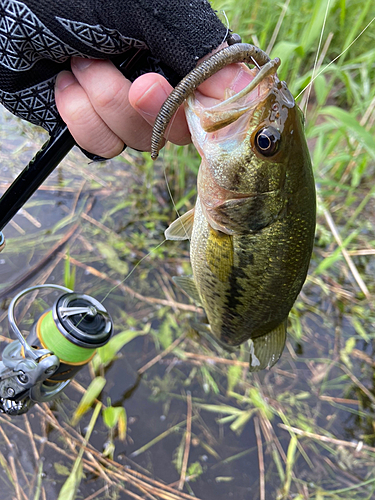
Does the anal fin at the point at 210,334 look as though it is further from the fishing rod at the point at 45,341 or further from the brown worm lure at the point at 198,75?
the brown worm lure at the point at 198,75

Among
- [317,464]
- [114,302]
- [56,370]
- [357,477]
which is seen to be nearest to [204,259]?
[56,370]

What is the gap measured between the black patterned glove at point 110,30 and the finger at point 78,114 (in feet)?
0.29

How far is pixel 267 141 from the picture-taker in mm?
950

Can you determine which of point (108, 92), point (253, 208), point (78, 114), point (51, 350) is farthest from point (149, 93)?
point (51, 350)

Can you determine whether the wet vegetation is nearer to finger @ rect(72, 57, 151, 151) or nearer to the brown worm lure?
finger @ rect(72, 57, 151, 151)

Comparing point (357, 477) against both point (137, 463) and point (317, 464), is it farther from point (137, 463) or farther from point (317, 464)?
point (137, 463)

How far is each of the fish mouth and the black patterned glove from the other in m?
0.13

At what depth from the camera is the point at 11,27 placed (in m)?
0.91

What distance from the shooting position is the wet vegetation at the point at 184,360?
184cm

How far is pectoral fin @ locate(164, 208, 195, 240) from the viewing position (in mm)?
1277

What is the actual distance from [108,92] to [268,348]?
1.11m

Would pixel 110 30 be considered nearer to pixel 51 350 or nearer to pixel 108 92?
pixel 108 92

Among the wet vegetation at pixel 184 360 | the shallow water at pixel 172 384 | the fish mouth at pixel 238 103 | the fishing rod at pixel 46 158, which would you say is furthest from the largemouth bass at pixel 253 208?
the shallow water at pixel 172 384

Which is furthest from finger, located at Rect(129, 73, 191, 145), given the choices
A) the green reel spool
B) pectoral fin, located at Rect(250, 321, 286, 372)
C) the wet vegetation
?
pectoral fin, located at Rect(250, 321, 286, 372)
